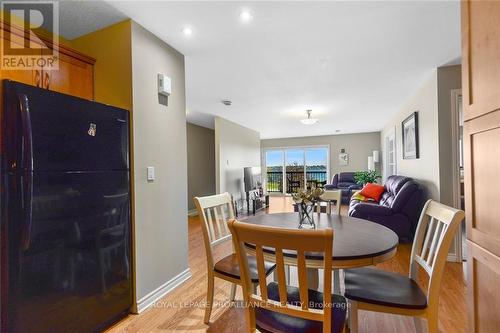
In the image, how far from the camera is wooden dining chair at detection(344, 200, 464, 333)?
125cm

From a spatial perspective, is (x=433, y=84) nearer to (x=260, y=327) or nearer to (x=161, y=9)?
(x=161, y=9)

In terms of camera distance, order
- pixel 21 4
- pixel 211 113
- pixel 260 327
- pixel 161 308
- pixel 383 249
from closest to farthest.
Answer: pixel 260 327, pixel 383 249, pixel 21 4, pixel 161 308, pixel 211 113

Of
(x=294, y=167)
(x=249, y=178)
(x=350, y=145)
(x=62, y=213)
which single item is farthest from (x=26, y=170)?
(x=350, y=145)

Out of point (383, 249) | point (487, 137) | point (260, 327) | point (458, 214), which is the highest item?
point (487, 137)

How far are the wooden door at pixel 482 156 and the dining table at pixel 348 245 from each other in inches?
14.8

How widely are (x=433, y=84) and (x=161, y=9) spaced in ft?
10.6

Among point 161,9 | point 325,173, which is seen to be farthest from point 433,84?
point 325,173

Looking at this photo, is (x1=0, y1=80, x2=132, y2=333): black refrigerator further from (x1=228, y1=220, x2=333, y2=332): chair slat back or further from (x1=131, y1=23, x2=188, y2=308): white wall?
(x1=228, y1=220, x2=333, y2=332): chair slat back

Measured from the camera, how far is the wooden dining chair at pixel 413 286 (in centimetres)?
125

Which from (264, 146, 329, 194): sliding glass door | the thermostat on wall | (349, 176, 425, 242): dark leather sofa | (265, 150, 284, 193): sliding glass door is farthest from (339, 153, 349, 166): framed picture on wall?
the thermostat on wall

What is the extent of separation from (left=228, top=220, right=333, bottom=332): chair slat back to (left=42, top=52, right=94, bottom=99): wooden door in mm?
1816

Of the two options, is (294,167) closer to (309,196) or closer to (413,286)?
(309,196)

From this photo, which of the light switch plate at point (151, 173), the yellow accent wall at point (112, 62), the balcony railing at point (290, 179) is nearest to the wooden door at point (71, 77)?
the yellow accent wall at point (112, 62)

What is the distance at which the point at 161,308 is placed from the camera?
2074 millimetres
